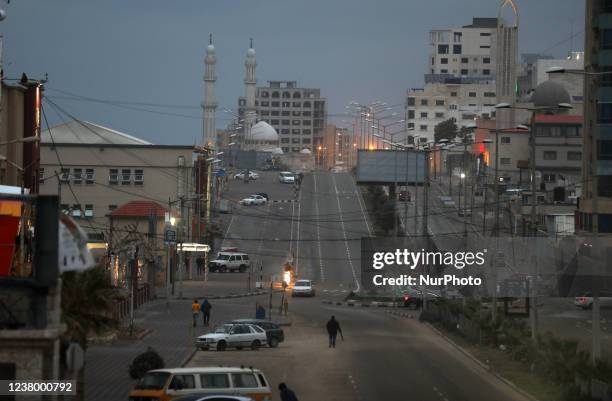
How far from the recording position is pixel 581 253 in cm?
3962

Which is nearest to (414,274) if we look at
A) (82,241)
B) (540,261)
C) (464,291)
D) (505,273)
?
(464,291)

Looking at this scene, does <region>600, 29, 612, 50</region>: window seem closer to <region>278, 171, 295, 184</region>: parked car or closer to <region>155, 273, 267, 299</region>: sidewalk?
<region>155, 273, 267, 299</region>: sidewalk

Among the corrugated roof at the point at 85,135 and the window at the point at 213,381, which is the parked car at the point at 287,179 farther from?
the window at the point at 213,381

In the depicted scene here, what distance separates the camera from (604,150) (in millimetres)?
77625

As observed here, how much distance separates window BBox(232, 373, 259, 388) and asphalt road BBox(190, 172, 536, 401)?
3.62 meters

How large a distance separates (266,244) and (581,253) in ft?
179

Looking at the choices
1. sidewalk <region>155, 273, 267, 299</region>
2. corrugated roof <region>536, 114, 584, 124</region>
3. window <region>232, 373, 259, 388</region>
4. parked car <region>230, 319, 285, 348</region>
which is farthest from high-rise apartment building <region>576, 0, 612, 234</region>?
window <region>232, 373, 259, 388</region>

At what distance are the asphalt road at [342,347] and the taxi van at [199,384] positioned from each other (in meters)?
3.66

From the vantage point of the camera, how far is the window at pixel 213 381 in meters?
25.6

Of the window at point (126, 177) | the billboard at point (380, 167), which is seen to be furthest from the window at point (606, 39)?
the billboard at point (380, 167)

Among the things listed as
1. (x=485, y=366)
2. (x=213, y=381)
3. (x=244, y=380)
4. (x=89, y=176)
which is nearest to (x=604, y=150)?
(x=89, y=176)

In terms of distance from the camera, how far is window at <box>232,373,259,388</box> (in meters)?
25.6

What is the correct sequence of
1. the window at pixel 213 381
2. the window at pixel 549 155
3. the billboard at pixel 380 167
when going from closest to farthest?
1. the window at pixel 213 381
2. the billboard at pixel 380 167
3. the window at pixel 549 155

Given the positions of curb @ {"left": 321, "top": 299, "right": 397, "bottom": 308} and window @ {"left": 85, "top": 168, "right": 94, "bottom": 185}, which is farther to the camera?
window @ {"left": 85, "top": 168, "right": 94, "bottom": 185}
